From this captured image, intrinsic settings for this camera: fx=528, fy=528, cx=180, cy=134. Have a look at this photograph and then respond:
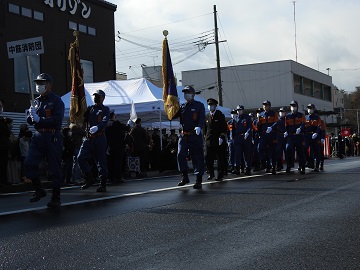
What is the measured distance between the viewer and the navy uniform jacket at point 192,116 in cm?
1042

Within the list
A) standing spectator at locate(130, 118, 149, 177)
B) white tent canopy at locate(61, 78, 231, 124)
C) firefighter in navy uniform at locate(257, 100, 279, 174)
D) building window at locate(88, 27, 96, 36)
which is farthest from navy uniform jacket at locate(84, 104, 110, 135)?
building window at locate(88, 27, 96, 36)

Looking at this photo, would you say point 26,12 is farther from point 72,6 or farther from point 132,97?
point 132,97

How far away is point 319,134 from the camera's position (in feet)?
51.0

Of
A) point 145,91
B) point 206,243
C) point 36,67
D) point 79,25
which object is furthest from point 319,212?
point 79,25

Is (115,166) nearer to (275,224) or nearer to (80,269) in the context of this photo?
(275,224)

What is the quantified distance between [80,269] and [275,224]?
8.38 feet

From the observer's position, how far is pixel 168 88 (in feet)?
51.6

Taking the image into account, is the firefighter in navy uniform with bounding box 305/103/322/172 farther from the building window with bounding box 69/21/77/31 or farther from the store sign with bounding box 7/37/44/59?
the building window with bounding box 69/21/77/31

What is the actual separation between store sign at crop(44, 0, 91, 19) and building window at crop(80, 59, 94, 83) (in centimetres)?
270

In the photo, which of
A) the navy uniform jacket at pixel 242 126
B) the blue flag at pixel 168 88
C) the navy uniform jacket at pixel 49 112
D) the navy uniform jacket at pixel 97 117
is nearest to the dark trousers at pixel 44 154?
the navy uniform jacket at pixel 49 112

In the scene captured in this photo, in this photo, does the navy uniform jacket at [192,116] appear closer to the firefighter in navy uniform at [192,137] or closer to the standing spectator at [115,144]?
the firefighter in navy uniform at [192,137]

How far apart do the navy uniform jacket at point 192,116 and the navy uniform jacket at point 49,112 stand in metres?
3.08

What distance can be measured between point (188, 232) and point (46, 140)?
131 inches

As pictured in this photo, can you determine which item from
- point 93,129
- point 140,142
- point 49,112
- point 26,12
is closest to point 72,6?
point 26,12
